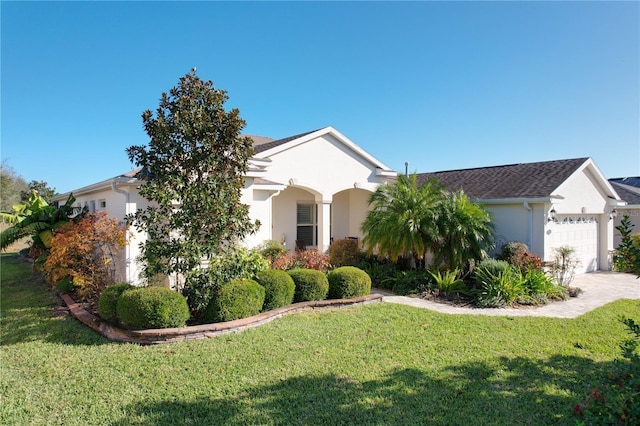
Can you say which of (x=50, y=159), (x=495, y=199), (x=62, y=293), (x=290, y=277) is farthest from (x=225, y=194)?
(x=50, y=159)

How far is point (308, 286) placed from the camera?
29.8 feet

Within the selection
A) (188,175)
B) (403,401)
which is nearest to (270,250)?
(188,175)

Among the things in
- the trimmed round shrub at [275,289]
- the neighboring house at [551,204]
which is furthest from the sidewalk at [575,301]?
the trimmed round shrub at [275,289]

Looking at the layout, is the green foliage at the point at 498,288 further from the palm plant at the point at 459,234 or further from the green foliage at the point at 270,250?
the green foliage at the point at 270,250

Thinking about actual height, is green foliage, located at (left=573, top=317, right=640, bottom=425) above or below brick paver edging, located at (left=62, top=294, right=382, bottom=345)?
above

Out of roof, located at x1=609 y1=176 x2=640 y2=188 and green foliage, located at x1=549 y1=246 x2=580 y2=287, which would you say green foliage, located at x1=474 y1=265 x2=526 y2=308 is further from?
roof, located at x1=609 y1=176 x2=640 y2=188

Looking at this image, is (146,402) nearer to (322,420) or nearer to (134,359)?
(134,359)

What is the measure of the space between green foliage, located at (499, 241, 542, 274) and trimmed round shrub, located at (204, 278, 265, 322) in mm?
9267

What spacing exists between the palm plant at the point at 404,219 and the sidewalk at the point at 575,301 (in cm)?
176

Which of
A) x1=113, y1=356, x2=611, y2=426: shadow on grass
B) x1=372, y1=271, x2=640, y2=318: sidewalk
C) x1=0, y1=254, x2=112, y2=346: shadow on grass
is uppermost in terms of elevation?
x1=113, y1=356, x2=611, y2=426: shadow on grass

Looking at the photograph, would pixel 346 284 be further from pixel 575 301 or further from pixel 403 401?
pixel 575 301

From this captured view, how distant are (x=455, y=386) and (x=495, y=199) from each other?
11059 mm

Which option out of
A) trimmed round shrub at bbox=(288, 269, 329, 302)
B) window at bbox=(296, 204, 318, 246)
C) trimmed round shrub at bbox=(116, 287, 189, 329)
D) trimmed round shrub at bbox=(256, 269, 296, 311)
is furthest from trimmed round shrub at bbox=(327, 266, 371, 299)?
window at bbox=(296, 204, 318, 246)

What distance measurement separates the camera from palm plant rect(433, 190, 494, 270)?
38.0ft
